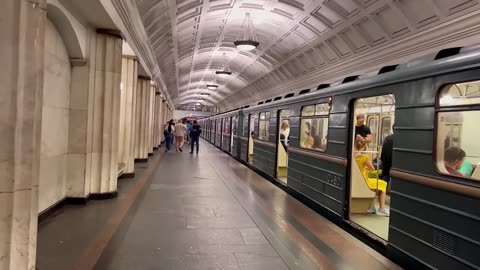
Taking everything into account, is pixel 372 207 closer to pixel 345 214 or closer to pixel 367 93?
pixel 345 214

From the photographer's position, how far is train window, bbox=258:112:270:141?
11242mm

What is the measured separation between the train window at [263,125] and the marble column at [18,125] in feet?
27.1

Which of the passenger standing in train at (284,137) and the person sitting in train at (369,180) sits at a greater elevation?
the passenger standing in train at (284,137)

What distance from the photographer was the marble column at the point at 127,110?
32.0ft

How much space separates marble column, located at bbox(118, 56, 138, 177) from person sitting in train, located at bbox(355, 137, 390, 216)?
5.79 m

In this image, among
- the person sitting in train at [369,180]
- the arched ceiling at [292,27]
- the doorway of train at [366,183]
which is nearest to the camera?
the doorway of train at [366,183]

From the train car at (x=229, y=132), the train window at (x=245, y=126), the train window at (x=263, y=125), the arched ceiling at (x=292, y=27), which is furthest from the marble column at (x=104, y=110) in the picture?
the train car at (x=229, y=132)

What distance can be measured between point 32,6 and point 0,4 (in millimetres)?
242

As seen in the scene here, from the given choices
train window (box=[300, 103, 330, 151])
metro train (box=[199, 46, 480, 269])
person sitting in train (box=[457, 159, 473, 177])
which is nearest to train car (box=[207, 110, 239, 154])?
train window (box=[300, 103, 330, 151])

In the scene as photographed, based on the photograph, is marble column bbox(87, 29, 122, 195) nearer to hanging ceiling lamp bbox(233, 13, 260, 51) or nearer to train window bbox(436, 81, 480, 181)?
train window bbox(436, 81, 480, 181)

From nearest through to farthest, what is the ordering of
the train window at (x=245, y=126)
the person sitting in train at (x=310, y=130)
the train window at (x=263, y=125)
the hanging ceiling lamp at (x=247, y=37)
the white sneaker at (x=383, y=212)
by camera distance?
1. the white sneaker at (x=383, y=212)
2. the person sitting in train at (x=310, y=130)
3. the train window at (x=263, y=125)
4. the hanging ceiling lamp at (x=247, y=37)
5. the train window at (x=245, y=126)

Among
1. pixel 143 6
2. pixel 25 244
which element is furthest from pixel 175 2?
pixel 25 244

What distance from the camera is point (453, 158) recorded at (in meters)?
3.77

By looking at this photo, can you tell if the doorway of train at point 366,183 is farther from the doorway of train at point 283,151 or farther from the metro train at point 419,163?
the doorway of train at point 283,151
